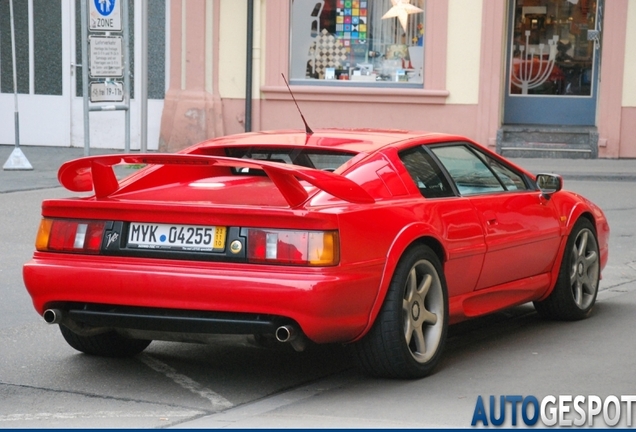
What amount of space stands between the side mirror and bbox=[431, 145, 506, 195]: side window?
1.24 feet

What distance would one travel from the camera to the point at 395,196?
5.90 m

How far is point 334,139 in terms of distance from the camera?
6344 mm

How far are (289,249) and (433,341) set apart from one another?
42.7 inches

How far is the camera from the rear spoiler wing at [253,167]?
5.30 meters

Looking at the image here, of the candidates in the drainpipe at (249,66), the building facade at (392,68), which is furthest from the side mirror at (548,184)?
the drainpipe at (249,66)

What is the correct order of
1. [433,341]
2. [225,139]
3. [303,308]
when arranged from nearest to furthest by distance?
[303,308], [433,341], [225,139]

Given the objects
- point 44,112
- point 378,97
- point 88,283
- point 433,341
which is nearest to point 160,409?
point 88,283

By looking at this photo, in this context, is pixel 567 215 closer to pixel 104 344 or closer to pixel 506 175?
pixel 506 175

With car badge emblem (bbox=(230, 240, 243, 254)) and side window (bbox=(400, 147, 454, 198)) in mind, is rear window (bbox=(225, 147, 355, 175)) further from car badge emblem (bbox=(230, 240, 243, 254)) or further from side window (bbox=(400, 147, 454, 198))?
car badge emblem (bbox=(230, 240, 243, 254))

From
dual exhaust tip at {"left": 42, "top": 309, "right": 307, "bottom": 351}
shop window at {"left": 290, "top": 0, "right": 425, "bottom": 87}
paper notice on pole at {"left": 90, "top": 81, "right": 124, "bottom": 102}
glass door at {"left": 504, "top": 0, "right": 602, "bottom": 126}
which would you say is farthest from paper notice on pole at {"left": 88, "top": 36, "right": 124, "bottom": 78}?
dual exhaust tip at {"left": 42, "top": 309, "right": 307, "bottom": 351}

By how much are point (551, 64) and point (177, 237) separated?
14715mm

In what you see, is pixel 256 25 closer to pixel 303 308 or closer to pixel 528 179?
pixel 528 179

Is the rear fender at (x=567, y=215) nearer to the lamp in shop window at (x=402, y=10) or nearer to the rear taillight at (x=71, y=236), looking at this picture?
the rear taillight at (x=71, y=236)

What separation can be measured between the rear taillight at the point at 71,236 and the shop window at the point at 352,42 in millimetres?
13600
